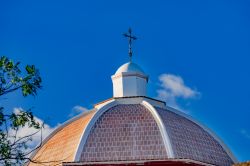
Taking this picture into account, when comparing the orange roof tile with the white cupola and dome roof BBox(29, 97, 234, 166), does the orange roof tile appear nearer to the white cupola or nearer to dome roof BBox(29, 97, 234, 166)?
dome roof BBox(29, 97, 234, 166)

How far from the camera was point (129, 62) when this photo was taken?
70.7 feet

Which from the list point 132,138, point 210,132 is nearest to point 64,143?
point 132,138

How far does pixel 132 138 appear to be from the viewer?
56.8 ft

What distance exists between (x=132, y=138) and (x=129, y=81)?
3868 millimetres

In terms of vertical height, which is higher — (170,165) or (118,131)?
(118,131)

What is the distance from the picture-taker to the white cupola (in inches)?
810

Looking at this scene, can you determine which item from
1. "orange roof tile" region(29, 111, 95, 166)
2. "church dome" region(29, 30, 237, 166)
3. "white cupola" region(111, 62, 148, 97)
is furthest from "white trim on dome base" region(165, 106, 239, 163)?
Answer: "orange roof tile" region(29, 111, 95, 166)

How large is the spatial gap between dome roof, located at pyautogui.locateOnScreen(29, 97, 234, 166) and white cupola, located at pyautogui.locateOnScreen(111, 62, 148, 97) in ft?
2.81

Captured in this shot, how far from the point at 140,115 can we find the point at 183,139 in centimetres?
158

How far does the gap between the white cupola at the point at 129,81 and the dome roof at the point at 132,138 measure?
86 cm

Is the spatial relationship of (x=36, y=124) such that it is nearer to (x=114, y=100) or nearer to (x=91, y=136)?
(x=91, y=136)

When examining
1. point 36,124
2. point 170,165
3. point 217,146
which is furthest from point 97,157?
point 36,124

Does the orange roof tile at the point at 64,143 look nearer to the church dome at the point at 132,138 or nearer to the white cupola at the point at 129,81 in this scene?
the church dome at the point at 132,138

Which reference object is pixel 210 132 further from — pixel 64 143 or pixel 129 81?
pixel 64 143
